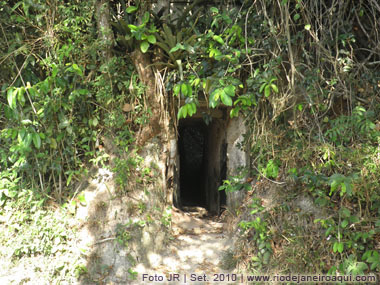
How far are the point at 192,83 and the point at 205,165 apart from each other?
5111 mm

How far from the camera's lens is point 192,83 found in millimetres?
3854

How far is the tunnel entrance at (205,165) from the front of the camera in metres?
6.28

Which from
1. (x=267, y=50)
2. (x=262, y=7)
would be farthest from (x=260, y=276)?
(x=262, y=7)

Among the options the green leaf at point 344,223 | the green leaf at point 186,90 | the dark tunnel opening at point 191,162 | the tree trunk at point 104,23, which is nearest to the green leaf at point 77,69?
the tree trunk at point 104,23

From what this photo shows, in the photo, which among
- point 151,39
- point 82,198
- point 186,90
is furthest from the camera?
point 82,198

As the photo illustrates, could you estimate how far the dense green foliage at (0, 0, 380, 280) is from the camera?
381cm

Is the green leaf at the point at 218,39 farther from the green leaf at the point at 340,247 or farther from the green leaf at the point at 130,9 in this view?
the green leaf at the point at 340,247

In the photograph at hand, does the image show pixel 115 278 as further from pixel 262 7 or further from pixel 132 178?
pixel 262 7

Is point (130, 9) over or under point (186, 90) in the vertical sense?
over

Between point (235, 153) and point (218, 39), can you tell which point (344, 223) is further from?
point (218, 39)

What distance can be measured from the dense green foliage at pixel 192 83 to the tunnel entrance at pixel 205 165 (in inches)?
72.2

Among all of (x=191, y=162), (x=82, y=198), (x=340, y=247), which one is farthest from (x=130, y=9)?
(x=191, y=162)

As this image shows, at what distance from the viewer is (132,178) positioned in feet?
14.4

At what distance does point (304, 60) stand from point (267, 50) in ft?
1.76
